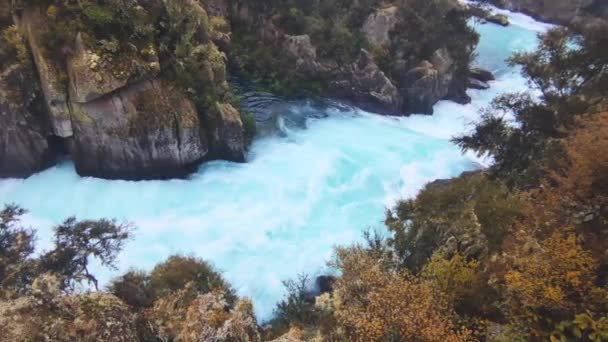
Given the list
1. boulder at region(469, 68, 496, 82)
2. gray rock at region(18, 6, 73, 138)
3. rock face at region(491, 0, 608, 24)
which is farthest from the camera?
rock face at region(491, 0, 608, 24)

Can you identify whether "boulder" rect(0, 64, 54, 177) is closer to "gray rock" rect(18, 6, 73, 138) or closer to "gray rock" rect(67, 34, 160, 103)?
"gray rock" rect(18, 6, 73, 138)

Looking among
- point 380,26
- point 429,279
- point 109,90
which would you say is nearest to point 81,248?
point 109,90

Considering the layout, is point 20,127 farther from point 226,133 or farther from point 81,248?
point 226,133

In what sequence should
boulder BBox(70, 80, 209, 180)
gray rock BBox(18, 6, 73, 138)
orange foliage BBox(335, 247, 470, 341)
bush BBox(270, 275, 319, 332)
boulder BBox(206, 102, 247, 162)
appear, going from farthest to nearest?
1. boulder BBox(206, 102, 247, 162)
2. boulder BBox(70, 80, 209, 180)
3. gray rock BBox(18, 6, 73, 138)
4. bush BBox(270, 275, 319, 332)
5. orange foliage BBox(335, 247, 470, 341)

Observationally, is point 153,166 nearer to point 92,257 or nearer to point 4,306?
point 92,257

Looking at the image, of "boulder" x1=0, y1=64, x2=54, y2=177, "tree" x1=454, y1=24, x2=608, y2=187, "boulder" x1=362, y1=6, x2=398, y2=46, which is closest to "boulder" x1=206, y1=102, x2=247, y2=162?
"boulder" x1=0, y1=64, x2=54, y2=177

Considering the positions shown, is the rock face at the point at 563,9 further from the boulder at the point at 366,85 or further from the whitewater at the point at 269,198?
the whitewater at the point at 269,198

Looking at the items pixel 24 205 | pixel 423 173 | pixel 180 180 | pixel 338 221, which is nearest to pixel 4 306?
pixel 24 205
